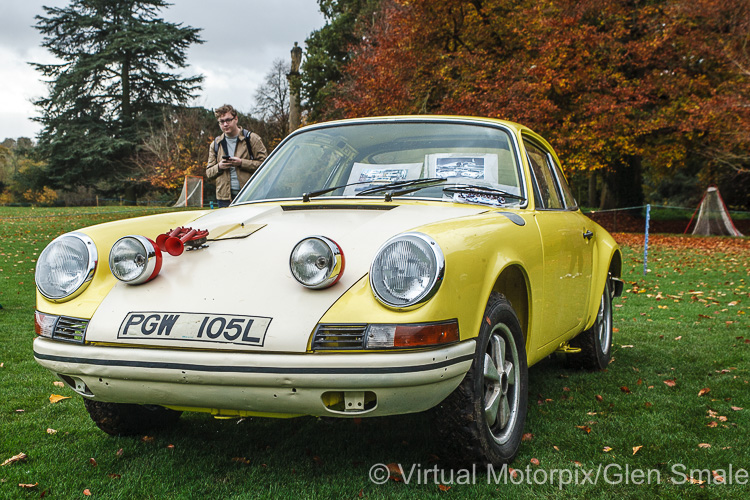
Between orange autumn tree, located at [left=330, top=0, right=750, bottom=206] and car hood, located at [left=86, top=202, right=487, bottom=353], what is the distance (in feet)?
53.5

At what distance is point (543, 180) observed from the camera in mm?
4199

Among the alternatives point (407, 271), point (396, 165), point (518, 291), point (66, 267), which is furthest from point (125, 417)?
point (518, 291)

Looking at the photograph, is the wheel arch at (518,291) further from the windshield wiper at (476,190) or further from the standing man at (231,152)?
the standing man at (231,152)

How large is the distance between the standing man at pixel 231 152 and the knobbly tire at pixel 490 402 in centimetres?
372

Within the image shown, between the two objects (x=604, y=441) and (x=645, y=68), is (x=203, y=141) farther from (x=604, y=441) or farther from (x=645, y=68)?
(x=604, y=441)

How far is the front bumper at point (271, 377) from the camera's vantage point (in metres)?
2.31

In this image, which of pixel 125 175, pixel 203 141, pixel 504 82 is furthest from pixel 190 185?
pixel 504 82

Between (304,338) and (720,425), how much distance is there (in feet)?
8.46

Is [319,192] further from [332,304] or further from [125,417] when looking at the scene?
[125,417]

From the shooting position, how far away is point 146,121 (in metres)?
42.1

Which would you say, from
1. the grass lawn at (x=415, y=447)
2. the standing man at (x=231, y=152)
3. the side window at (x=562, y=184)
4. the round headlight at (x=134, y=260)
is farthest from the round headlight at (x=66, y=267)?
the standing man at (x=231, y=152)

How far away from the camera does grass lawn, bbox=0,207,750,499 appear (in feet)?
9.04

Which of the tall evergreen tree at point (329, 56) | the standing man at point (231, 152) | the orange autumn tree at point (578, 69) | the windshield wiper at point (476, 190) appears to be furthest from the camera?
the tall evergreen tree at point (329, 56)

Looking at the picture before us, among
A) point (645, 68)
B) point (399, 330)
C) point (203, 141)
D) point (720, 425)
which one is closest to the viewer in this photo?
point (399, 330)
